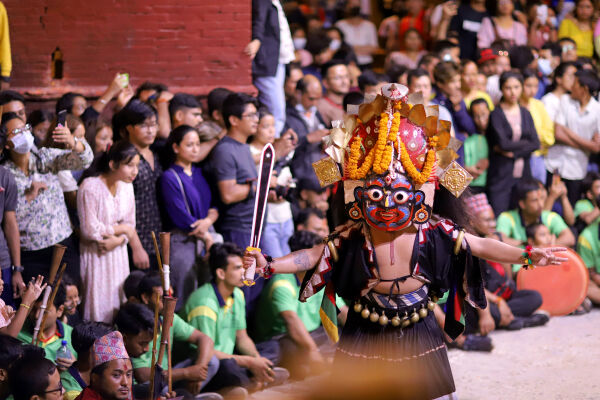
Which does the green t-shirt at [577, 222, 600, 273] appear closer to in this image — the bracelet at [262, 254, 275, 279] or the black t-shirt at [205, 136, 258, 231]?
the black t-shirt at [205, 136, 258, 231]

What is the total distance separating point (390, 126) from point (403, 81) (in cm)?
430

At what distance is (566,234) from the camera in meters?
8.51

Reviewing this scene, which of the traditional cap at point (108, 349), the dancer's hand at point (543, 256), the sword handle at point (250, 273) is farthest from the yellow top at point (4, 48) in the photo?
the dancer's hand at point (543, 256)

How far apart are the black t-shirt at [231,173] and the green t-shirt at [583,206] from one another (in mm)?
3505

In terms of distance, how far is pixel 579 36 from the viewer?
36.7ft

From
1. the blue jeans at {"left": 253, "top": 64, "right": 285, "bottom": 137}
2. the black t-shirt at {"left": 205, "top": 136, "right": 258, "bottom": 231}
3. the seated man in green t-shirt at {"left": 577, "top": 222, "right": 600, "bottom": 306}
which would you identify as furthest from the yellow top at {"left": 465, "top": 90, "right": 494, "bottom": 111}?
the black t-shirt at {"left": 205, "top": 136, "right": 258, "bottom": 231}

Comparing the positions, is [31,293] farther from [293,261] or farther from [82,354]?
[293,261]

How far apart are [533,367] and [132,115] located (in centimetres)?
325

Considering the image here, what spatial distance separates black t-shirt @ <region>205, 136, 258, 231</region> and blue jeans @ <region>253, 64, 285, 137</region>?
1382 mm

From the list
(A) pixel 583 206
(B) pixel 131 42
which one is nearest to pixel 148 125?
(B) pixel 131 42

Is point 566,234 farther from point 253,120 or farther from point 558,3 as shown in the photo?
point 558,3

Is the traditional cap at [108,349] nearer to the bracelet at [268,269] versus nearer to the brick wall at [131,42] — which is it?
the bracelet at [268,269]

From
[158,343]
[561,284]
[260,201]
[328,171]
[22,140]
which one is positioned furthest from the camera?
[561,284]

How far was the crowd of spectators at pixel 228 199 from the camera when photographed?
18.4 ft
